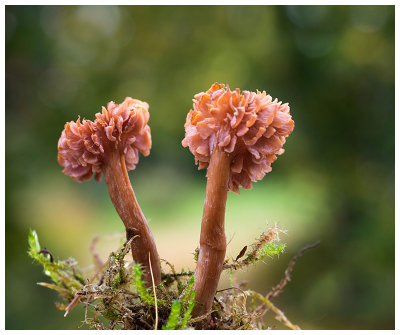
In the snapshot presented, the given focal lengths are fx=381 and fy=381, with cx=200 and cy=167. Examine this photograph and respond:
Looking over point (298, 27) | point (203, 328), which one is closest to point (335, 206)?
point (298, 27)

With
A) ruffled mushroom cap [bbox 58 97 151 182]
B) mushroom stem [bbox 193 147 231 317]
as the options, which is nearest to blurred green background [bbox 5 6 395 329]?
ruffled mushroom cap [bbox 58 97 151 182]

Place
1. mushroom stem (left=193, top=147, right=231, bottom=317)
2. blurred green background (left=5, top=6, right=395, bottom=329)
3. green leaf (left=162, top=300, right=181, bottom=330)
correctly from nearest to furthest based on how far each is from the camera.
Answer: green leaf (left=162, top=300, right=181, bottom=330) < mushroom stem (left=193, top=147, right=231, bottom=317) < blurred green background (left=5, top=6, right=395, bottom=329)

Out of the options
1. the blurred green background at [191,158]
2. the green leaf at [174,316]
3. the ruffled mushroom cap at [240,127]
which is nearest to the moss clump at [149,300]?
the green leaf at [174,316]

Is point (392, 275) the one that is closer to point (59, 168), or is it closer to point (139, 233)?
point (139, 233)

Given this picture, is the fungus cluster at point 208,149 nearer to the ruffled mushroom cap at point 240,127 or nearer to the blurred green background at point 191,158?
the ruffled mushroom cap at point 240,127

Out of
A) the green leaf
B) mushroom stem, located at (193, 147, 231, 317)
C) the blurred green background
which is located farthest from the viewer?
the blurred green background

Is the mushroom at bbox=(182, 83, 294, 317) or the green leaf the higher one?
the mushroom at bbox=(182, 83, 294, 317)

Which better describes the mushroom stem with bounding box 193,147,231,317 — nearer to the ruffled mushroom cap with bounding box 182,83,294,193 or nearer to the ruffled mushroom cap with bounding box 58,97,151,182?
the ruffled mushroom cap with bounding box 182,83,294,193
